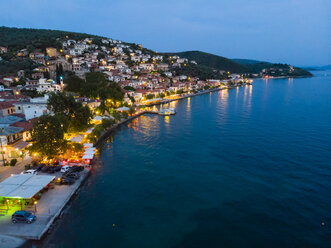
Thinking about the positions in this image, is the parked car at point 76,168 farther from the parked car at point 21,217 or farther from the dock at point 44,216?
the parked car at point 21,217

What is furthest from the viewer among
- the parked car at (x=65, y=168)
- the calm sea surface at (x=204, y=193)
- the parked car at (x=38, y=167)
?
A: the parked car at (x=65, y=168)

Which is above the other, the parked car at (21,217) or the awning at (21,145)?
the awning at (21,145)

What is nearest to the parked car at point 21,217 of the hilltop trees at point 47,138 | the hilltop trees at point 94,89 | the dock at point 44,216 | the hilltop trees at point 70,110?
the dock at point 44,216

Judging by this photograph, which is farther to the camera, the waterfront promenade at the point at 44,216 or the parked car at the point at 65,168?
the parked car at the point at 65,168

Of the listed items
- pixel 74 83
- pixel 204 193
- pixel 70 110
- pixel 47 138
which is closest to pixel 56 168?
pixel 47 138

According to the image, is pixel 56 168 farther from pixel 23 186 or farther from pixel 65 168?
pixel 23 186

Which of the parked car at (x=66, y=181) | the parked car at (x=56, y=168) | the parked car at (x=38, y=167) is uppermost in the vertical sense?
the parked car at (x=38, y=167)

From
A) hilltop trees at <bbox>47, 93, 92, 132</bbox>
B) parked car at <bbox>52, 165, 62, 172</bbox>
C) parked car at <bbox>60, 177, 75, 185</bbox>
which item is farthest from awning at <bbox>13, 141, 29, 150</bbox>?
parked car at <bbox>60, 177, 75, 185</bbox>

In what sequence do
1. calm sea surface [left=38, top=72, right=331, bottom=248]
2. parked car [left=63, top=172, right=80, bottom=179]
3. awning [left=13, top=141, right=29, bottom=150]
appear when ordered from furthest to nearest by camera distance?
1. awning [left=13, top=141, right=29, bottom=150]
2. parked car [left=63, top=172, right=80, bottom=179]
3. calm sea surface [left=38, top=72, right=331, bottom=248]

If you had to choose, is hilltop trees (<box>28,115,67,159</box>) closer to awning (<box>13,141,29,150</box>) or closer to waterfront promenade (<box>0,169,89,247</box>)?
awning (<box>13,141,29,150</box>)
